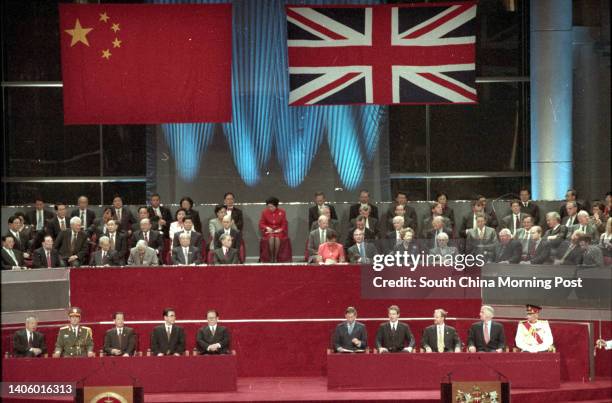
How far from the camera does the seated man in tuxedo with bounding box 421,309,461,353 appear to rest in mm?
15125

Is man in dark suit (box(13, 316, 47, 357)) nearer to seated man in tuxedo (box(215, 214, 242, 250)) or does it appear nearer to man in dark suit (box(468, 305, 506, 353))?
seated man in tuxedo (box(215, 214, 242, 250))

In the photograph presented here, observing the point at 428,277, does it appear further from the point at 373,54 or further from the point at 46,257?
the point at 46,257

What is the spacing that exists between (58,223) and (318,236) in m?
3.84

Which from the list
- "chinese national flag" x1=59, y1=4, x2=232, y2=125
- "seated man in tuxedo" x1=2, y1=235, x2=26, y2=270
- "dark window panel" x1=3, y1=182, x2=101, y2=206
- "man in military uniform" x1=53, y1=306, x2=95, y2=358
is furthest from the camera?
"dark window panel" x1=3, y1=182, x2=101, y2=206

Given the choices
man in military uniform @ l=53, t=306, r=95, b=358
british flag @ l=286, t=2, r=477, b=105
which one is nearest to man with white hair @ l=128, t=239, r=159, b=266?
man in military uniform @ l=53, t=306, r=95, b=358

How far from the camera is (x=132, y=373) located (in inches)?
584

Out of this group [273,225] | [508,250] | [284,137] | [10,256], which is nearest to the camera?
[508,250]

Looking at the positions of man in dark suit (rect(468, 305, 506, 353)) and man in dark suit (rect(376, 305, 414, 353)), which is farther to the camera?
man in dark suit (rect(376, 305, 414, 353))

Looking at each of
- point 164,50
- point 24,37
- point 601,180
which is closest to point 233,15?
point 164,50

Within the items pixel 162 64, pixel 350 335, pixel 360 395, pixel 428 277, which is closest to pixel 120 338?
pixel 350 335

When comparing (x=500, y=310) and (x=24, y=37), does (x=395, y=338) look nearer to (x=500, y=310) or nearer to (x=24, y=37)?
(x=500, y=310)

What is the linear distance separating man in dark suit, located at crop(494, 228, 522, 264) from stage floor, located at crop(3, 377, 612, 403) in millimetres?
1810

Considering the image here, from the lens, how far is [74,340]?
15.2 m

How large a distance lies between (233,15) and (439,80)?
410 cm
